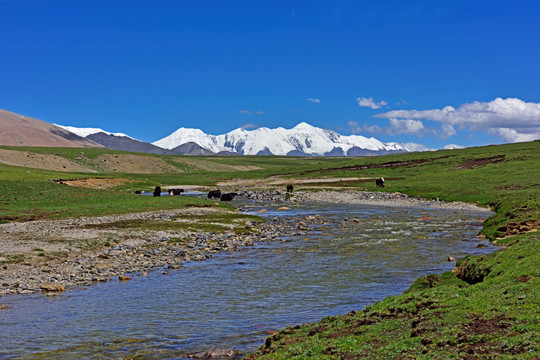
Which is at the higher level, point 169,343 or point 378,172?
point 378,172

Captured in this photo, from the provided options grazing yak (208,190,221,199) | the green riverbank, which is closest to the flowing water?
the green riverbank

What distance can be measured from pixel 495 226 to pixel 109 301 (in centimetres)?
3455

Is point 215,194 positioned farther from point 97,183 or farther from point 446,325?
point 446,325

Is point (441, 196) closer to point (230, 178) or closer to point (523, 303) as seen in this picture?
point (523, 303)

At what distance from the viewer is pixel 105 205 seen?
62344 millimetres

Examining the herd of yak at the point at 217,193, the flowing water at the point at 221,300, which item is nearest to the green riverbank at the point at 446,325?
the flowing water at the point at 221,300

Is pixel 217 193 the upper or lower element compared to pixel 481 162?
Result: lower

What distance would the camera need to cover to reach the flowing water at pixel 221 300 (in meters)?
17.5

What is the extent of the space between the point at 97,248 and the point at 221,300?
16584mm

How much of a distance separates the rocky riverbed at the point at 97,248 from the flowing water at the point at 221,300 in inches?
67.2

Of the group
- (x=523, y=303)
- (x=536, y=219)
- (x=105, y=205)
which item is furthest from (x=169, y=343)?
(x=105, y=205)

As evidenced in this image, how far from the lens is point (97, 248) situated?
3603 centimetres

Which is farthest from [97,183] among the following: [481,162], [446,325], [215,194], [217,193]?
[481,162]

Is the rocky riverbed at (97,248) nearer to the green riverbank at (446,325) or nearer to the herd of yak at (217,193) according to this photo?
the green riverbank at (446,325)
